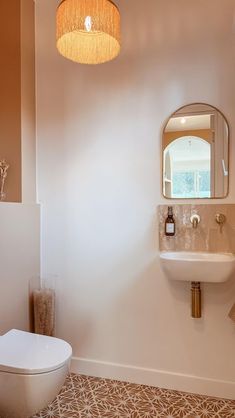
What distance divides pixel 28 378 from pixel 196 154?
1660 mm

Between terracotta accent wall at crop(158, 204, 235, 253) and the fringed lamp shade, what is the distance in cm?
107

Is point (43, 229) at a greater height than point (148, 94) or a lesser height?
lesser

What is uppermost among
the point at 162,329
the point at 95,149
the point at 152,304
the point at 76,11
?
the point at 76,11

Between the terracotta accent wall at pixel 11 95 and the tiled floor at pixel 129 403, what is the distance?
1.42 meters

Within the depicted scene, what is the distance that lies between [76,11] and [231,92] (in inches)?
44.0

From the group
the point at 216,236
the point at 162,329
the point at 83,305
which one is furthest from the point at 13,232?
the point at 216,236

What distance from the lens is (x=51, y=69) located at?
7.85 feet

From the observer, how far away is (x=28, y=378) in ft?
4.72

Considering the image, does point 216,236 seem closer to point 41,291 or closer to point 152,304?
point 152,304

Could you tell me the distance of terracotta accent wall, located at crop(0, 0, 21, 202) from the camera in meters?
2.26

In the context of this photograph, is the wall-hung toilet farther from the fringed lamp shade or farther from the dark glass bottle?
the fringed lamp shade

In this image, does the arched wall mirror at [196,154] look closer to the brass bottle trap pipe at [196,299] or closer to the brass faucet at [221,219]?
the brass faucet at [221,219]

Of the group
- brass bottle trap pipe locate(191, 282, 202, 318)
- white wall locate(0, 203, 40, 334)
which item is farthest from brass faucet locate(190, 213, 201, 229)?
white wall locate(0, 203, 40, 334)

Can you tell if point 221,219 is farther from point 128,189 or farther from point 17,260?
point 17,260
